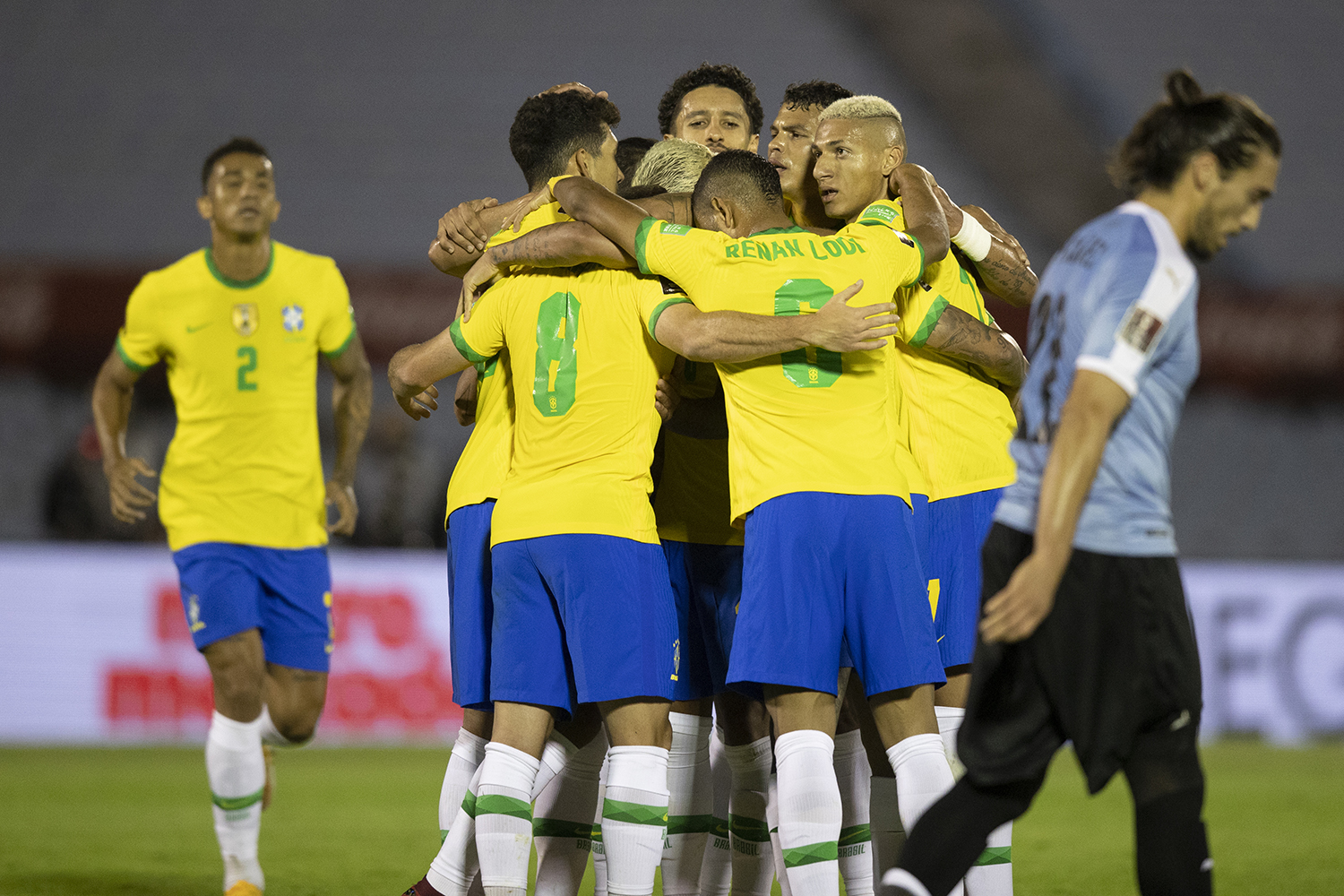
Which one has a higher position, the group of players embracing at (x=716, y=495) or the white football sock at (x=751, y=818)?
the group of players embracing at (x=716, y=495)

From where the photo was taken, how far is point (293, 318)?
5238 millimetres

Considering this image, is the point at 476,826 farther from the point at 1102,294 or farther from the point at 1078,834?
the point at 1078,834

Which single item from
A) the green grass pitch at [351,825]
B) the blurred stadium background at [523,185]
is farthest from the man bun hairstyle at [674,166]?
the blurred stadium background at [523,185]

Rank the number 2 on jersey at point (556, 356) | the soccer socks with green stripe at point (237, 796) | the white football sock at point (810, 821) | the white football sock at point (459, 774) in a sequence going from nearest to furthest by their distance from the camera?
1. the white football sock at point (810, 821)
2. the number 2 on jersey at point (556, 356)
3. the white football sock at point (459, 774)
4. the soccer socks with green stripe at point (237, 796)

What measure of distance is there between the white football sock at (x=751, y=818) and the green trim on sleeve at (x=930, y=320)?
1.31m

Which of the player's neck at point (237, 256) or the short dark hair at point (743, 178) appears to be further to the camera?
the player's neck at point (237, 256)

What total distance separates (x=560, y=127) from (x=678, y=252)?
29.2 inches

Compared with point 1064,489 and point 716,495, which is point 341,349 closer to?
point 716,495

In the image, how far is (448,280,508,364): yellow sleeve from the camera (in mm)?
3855

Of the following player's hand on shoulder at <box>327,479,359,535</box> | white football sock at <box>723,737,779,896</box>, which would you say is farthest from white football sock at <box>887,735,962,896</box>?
player's hand on shoulder at <box>327,479,359,535</box>

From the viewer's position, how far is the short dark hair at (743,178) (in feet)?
12.1

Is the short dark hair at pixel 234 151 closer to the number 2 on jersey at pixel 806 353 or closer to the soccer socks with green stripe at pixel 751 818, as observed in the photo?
the number 2 on jersey at pixel 806 353

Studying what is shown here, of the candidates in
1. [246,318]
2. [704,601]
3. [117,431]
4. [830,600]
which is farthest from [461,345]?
[117,431]

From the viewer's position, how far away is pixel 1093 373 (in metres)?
2.70
